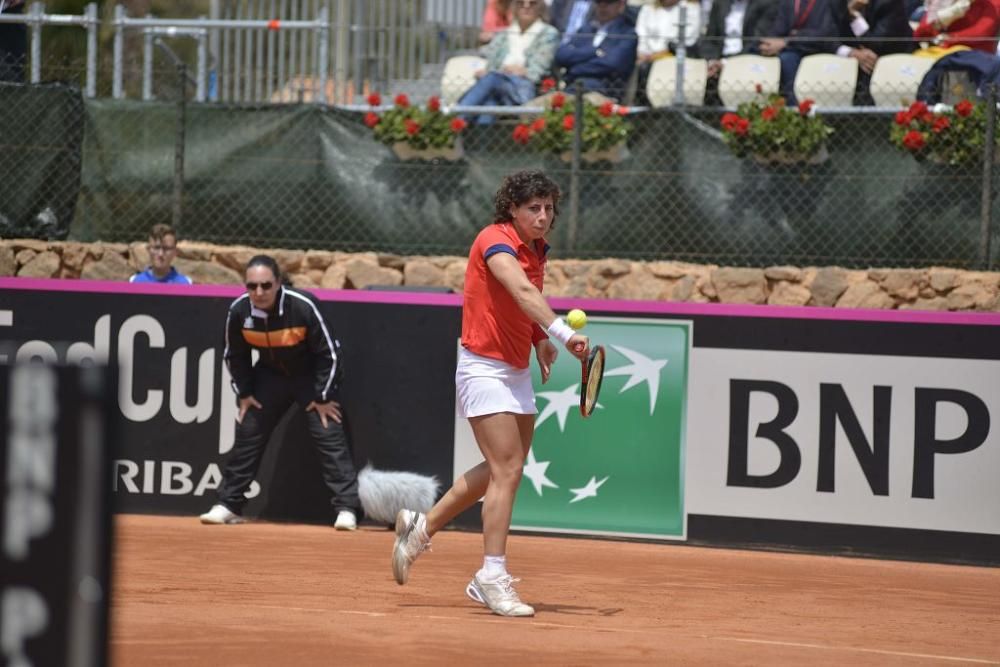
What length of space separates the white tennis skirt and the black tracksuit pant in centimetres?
326

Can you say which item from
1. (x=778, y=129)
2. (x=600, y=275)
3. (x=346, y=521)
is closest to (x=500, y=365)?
(x=346, y=521)

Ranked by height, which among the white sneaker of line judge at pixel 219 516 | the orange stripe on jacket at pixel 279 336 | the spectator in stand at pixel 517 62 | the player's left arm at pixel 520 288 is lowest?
the white sneaker of line judge at pixel 219 516

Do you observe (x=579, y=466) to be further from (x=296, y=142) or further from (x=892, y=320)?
(x=296, y=142)

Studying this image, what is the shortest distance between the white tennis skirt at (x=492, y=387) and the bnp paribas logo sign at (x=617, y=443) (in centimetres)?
302

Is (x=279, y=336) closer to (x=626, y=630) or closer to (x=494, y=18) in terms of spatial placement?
(x=626, y=630)

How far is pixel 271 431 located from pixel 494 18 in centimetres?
589

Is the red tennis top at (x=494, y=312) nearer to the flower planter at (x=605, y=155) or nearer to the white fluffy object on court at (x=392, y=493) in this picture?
the white fluffy object on court at (x=392, y=493)

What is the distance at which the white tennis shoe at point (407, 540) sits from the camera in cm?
705

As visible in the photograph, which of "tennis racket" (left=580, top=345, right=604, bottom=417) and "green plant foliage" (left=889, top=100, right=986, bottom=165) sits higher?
"green plant foliage" (left=889, top=100, right=986, bottom=165)

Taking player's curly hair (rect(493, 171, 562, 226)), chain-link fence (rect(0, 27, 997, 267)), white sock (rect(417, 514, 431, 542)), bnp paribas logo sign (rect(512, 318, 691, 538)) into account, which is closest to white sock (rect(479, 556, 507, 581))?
white sock (rect(417, 514, 431, 542))

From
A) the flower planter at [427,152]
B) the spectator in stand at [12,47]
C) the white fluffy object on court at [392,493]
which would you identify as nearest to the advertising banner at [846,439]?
the white fluffy object on court at [392,493]

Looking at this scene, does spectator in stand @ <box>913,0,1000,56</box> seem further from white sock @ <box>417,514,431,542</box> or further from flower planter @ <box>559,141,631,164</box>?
white sock @ <box>417,514,431,542</box>

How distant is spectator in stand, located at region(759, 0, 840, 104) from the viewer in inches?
490

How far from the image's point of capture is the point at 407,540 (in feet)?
23.4
